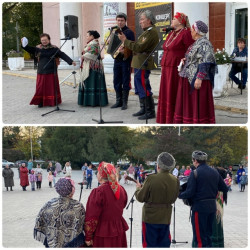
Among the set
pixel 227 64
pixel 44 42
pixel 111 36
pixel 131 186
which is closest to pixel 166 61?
pixel 111 36

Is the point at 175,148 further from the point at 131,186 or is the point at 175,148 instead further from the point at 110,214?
the point at 110,214

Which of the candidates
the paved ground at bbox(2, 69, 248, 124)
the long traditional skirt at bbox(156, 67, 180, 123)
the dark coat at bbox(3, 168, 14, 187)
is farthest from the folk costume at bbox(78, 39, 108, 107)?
the dark coat at bbox(3, 168, 14, 187)

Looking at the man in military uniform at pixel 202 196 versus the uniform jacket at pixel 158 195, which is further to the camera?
the man in military uniform at pixel 202 196

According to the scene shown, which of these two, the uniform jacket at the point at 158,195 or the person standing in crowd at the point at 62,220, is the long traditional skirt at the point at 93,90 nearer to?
the uniform jacket at the point at 158,195

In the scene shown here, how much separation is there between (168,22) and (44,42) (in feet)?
26.9

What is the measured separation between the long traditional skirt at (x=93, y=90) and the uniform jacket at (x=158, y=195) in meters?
4.02

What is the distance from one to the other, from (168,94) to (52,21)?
17597 mm

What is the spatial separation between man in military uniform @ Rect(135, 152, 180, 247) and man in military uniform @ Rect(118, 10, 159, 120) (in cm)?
181

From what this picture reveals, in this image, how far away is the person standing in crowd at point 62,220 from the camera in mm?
3900

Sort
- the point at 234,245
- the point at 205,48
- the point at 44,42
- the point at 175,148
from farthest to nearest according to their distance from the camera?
1. the point at 175,148
2. the point at 44,42
3. the point at 234,245
4. the point at 205,48

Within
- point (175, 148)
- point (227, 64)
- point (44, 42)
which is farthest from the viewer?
point (175, 148)

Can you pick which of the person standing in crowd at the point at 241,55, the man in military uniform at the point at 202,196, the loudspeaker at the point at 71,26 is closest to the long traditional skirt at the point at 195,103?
the man in military uniform at the point at 202,196

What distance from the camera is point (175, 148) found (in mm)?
28391

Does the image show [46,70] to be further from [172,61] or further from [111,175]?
[111,175]
